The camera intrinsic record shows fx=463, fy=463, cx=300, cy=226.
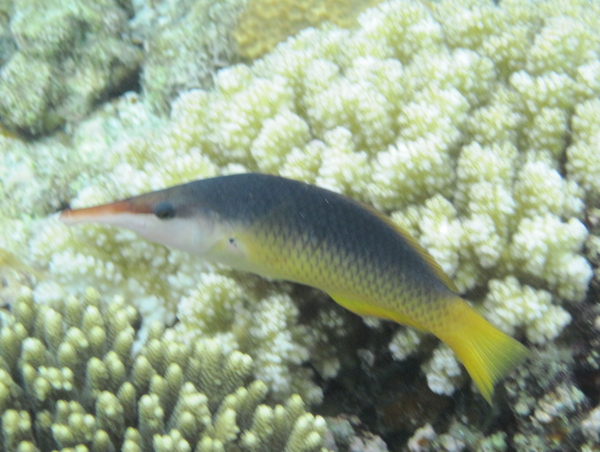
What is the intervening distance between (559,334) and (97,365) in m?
1.93

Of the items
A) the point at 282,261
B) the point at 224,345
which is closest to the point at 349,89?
the point at 282,261

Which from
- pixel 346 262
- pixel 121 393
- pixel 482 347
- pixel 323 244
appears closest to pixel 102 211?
pixel 121 393

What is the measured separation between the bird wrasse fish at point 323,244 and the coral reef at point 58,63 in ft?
7.78

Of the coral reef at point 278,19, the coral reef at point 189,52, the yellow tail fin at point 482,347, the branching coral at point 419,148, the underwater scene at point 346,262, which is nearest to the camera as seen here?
the yellow tail fin at point 482,347

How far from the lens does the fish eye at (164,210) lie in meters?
1.91

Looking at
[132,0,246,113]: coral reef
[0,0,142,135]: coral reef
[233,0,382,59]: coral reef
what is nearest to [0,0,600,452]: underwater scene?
[233,0,382,59]: coral reef

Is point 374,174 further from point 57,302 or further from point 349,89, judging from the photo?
point 57,302

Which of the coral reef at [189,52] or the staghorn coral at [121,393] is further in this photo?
the coral reef at [189,52]

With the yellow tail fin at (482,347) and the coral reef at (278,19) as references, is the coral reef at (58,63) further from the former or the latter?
the yellow tail fin at (482,347)

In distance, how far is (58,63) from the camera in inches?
149

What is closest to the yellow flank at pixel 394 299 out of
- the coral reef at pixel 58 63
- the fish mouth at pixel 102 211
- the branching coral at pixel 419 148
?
the branching coral at pixel 419 148

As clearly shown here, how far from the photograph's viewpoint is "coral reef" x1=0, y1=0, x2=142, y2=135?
3.68m

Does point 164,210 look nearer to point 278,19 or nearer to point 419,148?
point 419,148

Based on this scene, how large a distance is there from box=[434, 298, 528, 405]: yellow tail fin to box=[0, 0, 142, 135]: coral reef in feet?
11.2
